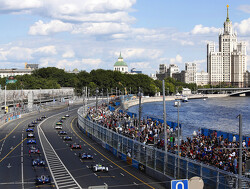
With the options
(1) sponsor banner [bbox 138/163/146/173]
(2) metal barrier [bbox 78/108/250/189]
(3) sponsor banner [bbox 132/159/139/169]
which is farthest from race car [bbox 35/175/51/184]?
(3) sponsor banner [bbox 132/159/139/169]

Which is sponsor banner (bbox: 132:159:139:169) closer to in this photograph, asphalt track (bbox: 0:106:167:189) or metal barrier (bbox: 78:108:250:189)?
metal barrier (bbox: 78:108:250:189)

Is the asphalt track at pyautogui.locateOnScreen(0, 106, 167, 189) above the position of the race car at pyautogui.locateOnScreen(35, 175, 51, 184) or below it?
below

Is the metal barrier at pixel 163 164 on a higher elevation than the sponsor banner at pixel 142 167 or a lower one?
higher

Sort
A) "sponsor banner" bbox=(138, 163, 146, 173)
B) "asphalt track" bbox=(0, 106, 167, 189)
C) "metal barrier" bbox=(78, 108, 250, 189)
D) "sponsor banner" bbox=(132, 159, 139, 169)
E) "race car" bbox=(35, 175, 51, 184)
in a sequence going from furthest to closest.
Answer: "sponsor banner" bbox=(132, 159, 139, 169) → "sponsor banner" bbox=(138, 163, 146, 173) → "asphalt track" bbox=(0, 106, 167, 189) → "race car" bbox=(35, 175, 51, 184) → "metal barrier" bbox=(78, 108, 250, 189)

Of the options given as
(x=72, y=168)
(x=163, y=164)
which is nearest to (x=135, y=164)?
(x=72, y=168)

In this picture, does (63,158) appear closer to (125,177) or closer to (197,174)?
(125,177)

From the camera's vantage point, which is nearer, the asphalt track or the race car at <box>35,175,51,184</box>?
the race car at <box>35,175,51,184</box>


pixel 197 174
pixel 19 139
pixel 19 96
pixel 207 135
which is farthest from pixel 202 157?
pixel 19 96

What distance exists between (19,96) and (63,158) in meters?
105

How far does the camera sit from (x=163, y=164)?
3284 cm

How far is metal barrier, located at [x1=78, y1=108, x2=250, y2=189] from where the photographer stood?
81.1 ft

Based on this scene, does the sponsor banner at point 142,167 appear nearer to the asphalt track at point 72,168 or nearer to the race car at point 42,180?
the asphalt track at point 72,168

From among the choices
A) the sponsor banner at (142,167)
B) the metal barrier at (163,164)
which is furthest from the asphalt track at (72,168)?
the metal barrier at (163,164)

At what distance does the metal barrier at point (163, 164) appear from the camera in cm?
2473
